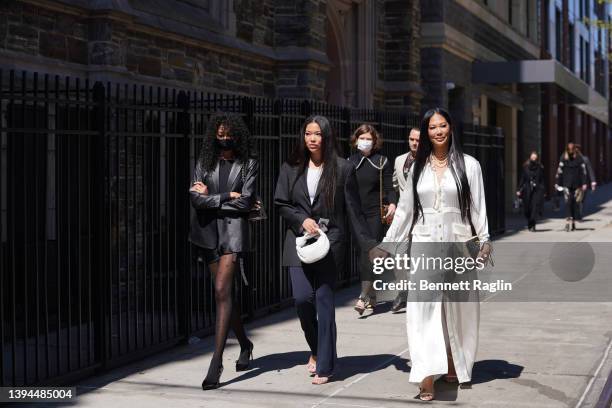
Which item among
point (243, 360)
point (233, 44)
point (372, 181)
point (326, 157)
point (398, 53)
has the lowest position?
point (243, 360)

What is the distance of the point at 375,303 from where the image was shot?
11242 millimetres

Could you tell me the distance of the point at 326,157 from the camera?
7.58 metres

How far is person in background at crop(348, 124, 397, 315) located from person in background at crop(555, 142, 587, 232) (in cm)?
1274

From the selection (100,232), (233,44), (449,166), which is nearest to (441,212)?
(449,166)

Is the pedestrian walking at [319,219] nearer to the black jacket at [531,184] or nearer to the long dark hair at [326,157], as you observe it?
the long dark hair at [326,157]

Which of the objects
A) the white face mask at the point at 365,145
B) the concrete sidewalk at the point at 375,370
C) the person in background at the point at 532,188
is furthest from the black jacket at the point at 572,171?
the white face mask at the point at 365,145

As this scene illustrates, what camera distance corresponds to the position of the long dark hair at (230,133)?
755 cm

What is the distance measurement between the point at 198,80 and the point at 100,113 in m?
6.75

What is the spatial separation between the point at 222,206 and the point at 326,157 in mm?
808

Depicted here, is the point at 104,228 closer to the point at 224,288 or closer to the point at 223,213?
the point at 223,213

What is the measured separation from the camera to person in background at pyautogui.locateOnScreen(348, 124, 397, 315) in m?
10.8

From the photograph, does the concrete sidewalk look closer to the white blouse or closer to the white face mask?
the white blouse

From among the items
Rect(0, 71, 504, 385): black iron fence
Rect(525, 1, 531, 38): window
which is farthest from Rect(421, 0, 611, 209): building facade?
Rect(0, 71, 504, 385): black iron fence

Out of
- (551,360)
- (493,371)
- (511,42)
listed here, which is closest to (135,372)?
(493,371)
